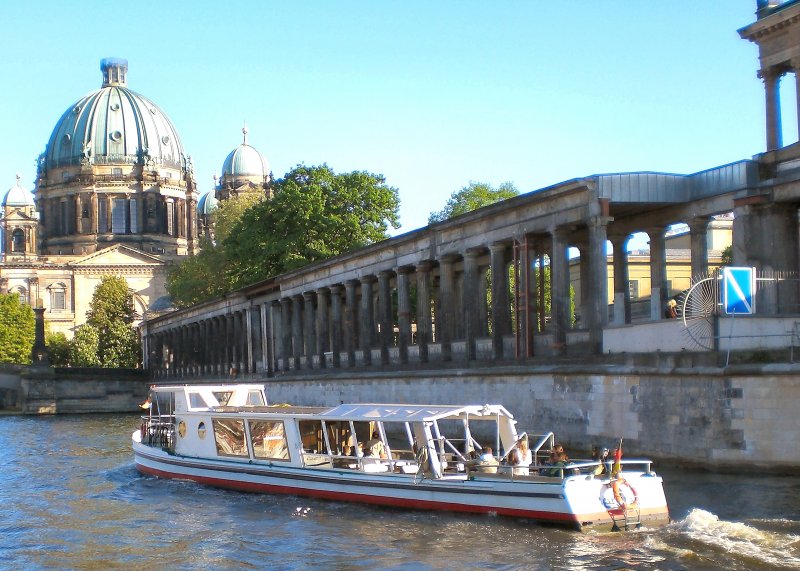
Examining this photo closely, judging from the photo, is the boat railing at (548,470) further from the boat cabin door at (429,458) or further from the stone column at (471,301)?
the stone column at (471,301)

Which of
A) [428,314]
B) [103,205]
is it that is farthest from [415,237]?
[103,205]

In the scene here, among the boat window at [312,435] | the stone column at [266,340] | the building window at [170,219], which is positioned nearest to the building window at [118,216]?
the building window at [170,219]

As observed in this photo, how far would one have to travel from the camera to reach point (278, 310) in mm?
80375

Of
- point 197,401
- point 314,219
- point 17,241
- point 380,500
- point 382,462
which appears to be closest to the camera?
point 380,500

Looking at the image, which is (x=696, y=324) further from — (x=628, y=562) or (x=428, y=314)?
(x=428, y=314)

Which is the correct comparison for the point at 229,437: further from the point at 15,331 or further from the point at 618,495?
the point at 15,331

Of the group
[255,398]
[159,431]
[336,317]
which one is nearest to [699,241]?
[255,398]

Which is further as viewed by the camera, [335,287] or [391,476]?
[335,287]

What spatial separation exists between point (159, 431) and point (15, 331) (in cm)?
10989

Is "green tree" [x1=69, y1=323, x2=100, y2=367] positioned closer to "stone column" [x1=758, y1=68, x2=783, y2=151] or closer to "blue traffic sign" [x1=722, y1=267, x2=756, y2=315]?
"stone column" [x1=758, y1=68, x2=783, y2=151]

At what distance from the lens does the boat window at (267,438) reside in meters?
37.7

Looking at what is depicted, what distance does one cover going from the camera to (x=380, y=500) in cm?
3222

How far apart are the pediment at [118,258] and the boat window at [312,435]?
15269 cm

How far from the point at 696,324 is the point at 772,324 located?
6.63ft
